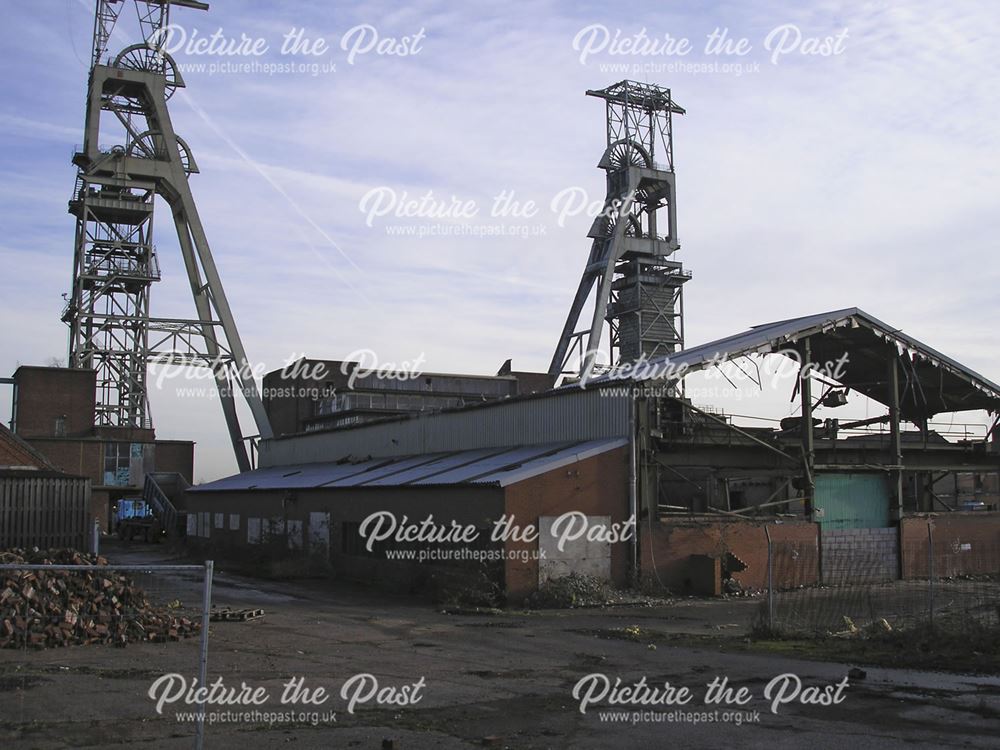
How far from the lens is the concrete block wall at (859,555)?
1144 inches

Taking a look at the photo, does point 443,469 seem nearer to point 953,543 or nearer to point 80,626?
point 80,626

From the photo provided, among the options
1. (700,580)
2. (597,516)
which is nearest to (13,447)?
(597,516)

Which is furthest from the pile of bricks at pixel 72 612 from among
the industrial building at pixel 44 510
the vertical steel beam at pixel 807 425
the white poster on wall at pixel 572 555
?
the vertical steel beam at pixel 807 425

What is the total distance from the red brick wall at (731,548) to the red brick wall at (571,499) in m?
0.88

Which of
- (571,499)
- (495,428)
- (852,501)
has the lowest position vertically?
(852,501)

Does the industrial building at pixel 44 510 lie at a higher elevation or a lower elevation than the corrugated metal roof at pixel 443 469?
lower

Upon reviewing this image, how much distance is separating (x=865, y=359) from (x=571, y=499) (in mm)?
14388

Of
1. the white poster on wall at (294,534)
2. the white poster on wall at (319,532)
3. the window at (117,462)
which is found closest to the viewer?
the white poster on wall at (319,532)

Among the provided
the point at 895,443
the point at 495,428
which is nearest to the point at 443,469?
the point at 495,428

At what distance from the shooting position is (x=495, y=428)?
32.2 meters

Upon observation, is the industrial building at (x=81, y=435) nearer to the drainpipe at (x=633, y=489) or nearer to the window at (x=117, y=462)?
the window at (x=117, y=462)

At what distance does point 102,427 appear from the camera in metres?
55.1

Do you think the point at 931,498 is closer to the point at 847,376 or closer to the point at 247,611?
the point at 847,376

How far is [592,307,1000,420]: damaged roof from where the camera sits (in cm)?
2789
